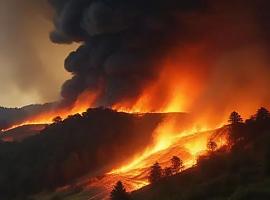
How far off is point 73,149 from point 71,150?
26cm

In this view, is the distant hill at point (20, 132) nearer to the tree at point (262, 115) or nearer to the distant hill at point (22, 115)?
the distant hill at point (22, 115)

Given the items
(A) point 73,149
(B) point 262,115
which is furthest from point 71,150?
(B) point 262,115

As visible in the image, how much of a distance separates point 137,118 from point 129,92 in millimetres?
5605

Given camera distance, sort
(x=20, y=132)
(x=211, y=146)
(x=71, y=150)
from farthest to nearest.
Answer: (x=20, y=132) < (x=71, y=150) < (x=211, y=146)

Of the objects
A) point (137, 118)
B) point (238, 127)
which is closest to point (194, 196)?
point (238, 127)

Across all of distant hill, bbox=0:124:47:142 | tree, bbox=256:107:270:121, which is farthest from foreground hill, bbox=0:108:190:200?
tree, bbox=256:107:270:121

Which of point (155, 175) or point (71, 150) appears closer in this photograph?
point (155, 175)

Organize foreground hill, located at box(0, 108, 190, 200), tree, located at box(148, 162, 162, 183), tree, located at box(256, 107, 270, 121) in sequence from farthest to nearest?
foreground hill, located at box(0, 108, 190, 200), tree, located at box(256, 107, 270, 121), tree, located at box(148, 162, 162, 183)

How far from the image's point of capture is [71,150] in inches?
2781

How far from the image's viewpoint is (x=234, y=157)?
46.2 metres

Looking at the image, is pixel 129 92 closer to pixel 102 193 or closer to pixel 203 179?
pixel 102 193

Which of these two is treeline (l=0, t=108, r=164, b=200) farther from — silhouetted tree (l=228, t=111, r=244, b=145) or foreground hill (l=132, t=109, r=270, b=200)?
foreground hill (l=132, t=109, r=270, b=200)

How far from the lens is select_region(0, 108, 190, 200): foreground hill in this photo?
6662 cm

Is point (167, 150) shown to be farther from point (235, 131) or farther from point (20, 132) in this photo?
point (20, 132)
